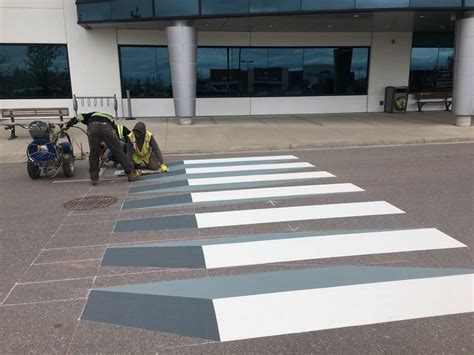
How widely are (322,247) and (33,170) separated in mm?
6248

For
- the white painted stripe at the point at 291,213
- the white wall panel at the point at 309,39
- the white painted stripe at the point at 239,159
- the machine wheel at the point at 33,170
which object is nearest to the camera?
the white painted stripe at the point at 291,213

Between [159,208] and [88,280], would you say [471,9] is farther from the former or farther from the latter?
[88,280]

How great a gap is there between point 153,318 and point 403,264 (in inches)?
104

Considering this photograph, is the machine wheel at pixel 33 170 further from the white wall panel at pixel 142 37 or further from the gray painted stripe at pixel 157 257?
the white wall panel at pixel 142 37

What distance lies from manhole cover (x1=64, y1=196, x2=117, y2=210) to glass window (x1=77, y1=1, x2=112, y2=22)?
10.5 meters

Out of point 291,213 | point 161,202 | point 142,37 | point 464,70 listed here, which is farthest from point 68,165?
point 464,70

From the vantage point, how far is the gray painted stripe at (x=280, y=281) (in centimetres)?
395

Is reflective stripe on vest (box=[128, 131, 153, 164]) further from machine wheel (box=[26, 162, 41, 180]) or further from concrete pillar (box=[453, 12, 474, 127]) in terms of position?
concrete pillar (box=[453, 12, 474, 127])

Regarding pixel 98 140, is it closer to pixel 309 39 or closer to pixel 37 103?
pixel 37 103

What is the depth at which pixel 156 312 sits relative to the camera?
3.61m

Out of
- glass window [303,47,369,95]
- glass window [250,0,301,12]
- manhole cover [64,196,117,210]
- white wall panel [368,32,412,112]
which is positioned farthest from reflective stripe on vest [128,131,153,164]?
white wall panel [368,32,412,112]

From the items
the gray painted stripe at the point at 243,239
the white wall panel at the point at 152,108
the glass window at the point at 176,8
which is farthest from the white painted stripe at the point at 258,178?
the white wall panel at the point at 152,108

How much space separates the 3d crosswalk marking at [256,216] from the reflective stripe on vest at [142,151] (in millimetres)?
3313

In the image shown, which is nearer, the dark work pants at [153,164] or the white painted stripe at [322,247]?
the white painted stripe at [322,247]
